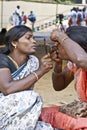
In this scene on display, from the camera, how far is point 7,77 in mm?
3250

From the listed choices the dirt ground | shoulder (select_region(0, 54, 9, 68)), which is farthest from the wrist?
the dirt ground

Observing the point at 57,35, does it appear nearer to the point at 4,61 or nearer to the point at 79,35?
the point at 79,35

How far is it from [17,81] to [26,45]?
0.46m

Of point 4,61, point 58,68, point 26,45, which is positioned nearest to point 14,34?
point 26,45

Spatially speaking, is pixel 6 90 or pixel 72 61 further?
pixel 6 90

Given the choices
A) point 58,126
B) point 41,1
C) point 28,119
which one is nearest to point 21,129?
point 28,119

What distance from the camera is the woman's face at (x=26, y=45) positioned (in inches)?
141

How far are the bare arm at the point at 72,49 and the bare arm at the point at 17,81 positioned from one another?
0.34 meters

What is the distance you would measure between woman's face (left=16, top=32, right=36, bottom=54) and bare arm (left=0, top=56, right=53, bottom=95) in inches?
13.0

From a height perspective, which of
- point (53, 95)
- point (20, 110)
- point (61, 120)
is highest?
point (20, 110)

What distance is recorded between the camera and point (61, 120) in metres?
3.13

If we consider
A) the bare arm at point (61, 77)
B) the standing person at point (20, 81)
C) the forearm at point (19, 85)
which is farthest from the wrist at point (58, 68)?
the forearm at point (19, 85)

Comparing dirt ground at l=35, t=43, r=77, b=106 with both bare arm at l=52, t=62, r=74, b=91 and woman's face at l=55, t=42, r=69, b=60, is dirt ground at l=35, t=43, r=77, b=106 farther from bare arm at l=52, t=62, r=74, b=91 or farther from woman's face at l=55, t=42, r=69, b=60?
woman's face at l=55, t=42, r=69, b=60

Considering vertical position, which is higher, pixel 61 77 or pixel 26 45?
pixel 26 45
